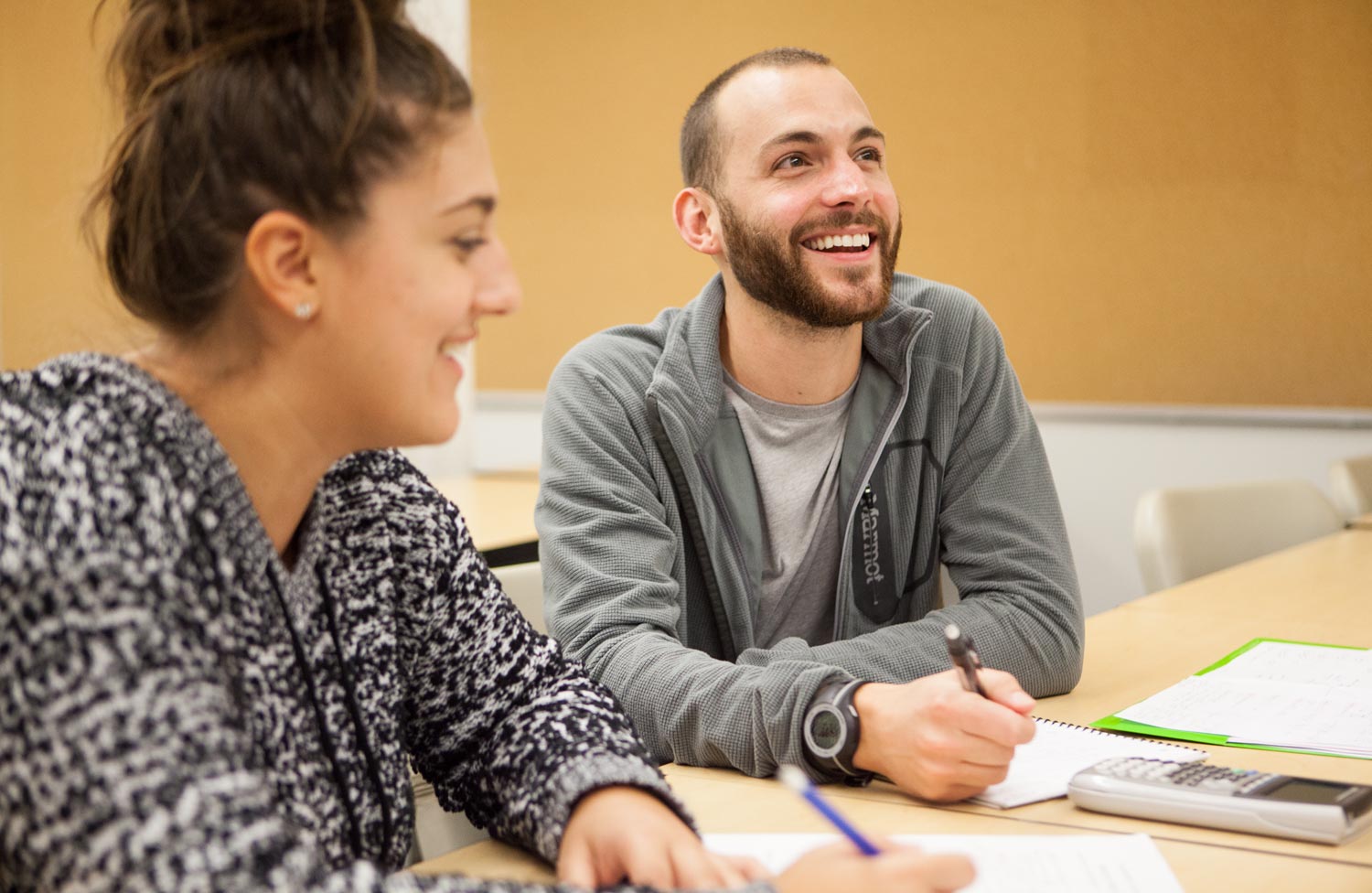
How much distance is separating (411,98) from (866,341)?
997 millimetres

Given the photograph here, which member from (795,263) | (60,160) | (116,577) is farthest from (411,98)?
(60,160)

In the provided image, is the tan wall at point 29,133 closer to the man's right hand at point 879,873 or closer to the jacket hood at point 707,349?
the jacket hood at point 707,349

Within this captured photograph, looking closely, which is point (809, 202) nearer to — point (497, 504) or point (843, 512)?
point (843, 512)

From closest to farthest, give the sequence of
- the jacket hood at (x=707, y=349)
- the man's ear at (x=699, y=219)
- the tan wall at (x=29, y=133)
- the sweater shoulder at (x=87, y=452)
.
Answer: the sweater shoulder at (x=87, y=452) → the jacket hood at (x=707, y=349) → the man's ear at (x=699, y=219) → the tan wall at (x=29, y=133)

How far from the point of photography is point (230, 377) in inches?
39.8

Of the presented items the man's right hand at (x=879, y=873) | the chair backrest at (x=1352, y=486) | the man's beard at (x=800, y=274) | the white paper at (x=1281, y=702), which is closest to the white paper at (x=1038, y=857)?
the man's right hand at (x=879, y=873)

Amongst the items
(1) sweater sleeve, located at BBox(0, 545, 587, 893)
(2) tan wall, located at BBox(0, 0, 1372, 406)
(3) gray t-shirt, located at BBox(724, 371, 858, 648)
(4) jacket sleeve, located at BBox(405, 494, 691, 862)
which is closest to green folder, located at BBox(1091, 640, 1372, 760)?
(3) gray t-shirt, located at BBox(724, 371, 858, 648)

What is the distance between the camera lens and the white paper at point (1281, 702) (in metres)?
1.37

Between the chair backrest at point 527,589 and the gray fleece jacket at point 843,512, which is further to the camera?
the chair backrest at point 527,589

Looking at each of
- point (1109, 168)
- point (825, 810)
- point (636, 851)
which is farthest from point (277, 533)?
point (1109, 168)

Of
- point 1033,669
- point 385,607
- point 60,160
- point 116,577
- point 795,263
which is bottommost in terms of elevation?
point 1033,669

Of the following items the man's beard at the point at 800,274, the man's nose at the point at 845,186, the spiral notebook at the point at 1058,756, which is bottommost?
the spiral notebook at the point at 1058,756

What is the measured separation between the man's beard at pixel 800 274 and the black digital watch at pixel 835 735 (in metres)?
0.66

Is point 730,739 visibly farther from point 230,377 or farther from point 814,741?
point 230,377
